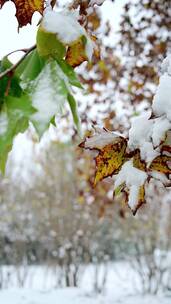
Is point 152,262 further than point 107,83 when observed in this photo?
Yes

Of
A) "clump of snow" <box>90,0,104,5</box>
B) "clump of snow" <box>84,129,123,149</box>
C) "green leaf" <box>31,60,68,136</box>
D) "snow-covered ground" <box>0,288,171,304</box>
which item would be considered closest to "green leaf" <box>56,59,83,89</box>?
"green leaf" <box>31,60,68,136</box>

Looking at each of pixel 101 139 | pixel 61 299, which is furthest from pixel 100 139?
pixel 61 299

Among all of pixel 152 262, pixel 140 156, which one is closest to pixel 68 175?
pixel 152 262

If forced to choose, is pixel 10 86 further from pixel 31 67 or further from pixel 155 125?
pixel 155 125

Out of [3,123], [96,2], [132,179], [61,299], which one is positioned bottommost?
[61,299]

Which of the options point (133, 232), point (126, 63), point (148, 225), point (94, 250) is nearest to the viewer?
point (126, 63)

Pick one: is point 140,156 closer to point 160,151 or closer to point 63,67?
point 160,151

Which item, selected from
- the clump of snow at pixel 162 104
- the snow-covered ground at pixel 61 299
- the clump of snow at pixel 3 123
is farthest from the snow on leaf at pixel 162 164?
the snow-covered ground at pixel 61 299
